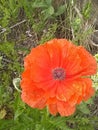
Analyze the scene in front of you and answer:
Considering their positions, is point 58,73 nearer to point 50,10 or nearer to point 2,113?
point 2,113

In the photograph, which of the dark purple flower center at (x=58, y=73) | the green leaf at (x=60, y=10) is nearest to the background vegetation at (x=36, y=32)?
the green leaf at (x=60, y=10)

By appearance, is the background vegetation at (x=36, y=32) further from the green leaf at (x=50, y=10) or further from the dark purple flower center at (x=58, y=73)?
the dark purple flower center at (x=58, y=73)

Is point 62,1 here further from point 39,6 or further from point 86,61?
point 86,61

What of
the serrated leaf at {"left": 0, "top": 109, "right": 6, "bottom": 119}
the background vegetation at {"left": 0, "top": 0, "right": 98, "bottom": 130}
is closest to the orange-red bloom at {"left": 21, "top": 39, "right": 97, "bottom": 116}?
the background vegetation at {"left": 0, "top": 0, "right": 98, "bottom": 130}

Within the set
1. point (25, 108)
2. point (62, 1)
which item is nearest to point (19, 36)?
point (62, 1)

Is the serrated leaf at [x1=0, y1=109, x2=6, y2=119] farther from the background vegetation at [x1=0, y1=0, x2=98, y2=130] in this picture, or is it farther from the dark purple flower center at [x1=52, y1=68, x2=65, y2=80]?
the dark purple flower center at [x1=52, y1=68, x2=65, y2=80]

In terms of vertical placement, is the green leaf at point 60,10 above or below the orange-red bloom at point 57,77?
below

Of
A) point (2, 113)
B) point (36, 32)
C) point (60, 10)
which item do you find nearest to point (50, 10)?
point (60, 10)

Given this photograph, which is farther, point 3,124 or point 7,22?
point 7,22
